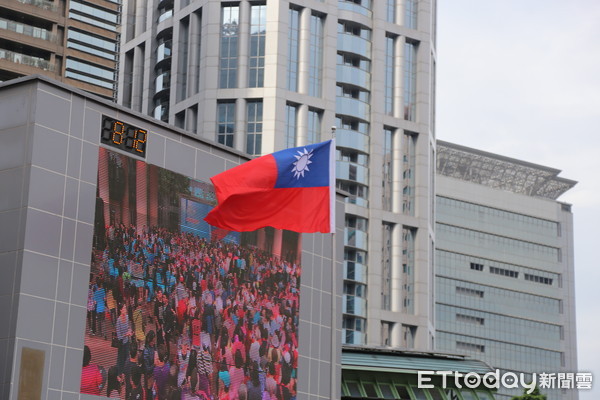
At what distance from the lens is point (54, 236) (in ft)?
136

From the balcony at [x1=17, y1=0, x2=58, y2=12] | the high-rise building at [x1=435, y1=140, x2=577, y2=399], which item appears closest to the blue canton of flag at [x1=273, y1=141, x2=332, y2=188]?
the balcony at [x1=17, y1=0, x2=58, y2=12]

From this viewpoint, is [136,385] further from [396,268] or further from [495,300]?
[495,300]

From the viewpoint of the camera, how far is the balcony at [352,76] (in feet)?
328

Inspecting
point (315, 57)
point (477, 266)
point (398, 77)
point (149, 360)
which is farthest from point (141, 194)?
point (477, 266)

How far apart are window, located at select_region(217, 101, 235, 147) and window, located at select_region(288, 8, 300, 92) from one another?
5278 mm

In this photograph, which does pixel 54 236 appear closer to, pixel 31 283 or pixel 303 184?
pixel 31 283

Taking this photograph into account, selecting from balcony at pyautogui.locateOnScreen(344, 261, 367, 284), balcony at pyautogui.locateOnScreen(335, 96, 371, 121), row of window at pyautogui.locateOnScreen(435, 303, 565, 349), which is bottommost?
balcony at pyautogui.locateOnScreen(344, 261, 367, 284)

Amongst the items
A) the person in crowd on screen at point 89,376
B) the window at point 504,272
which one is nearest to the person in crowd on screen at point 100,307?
the person in crowd on screen at point 89,376

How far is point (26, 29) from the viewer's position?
100 m

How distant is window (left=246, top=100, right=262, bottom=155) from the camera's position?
310 ft

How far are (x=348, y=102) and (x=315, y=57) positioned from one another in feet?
15.9

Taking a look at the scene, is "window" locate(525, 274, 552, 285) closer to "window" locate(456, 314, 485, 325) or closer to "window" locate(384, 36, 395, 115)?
"window" locate(456, 314, 485, 325)

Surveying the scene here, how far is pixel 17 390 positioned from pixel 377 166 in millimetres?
63832

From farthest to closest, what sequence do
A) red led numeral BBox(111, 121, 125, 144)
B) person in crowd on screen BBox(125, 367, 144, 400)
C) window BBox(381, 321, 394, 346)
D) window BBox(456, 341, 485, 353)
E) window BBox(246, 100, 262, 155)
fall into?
window BBox(456, 341, 485, 353)
window BBox(381, 321, 394, 346)
window BBox(246, 100, 262, 155)
red led numeral BBox(111, 121, 125, 144)
person in crowd on screen BBox(125, 367, 144, 400)
